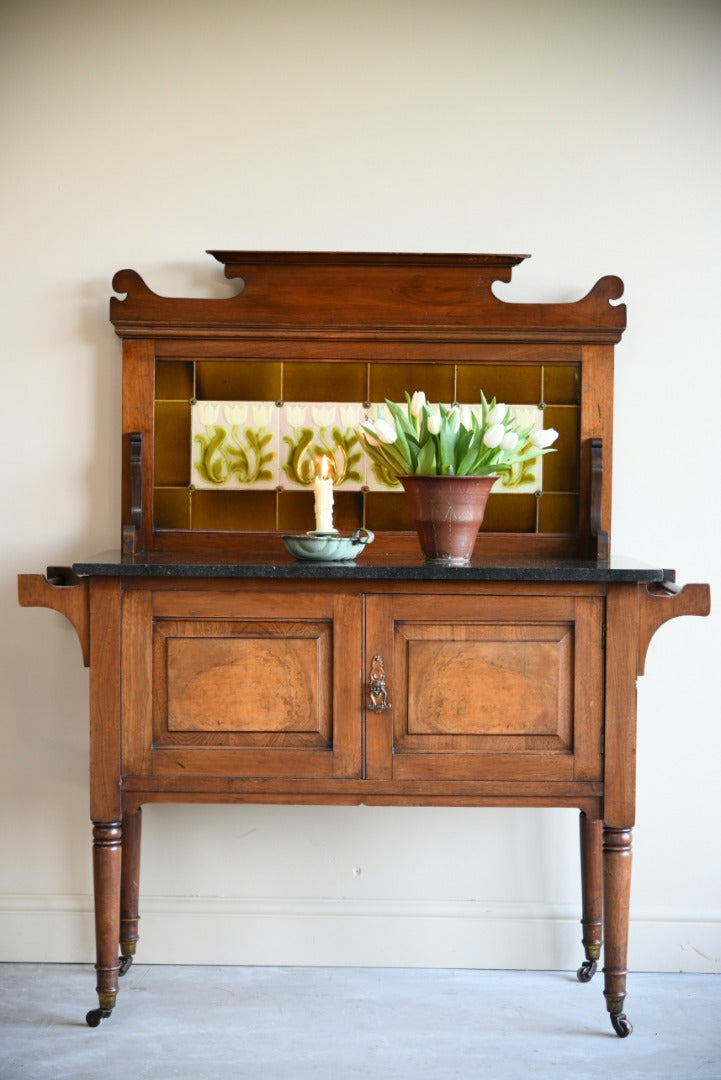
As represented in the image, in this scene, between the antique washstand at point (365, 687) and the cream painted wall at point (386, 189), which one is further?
the cream painted wall at point (386, 189)

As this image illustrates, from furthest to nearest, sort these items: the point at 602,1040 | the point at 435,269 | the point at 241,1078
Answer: the point at 435,269 → the point at 602,1040 → the point at 241,1078

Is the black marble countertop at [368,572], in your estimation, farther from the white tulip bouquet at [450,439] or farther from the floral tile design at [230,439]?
the floral tile design at [230,439]

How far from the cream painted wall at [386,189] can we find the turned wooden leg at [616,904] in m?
0.52

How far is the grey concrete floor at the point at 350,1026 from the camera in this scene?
2447 mm

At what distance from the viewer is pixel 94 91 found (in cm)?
307

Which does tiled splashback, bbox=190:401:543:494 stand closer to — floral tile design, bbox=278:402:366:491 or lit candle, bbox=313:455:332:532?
floral tile design, bbox=278:402:366:491

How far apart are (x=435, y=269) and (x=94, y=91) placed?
105 cm

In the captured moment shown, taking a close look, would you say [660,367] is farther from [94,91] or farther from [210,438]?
[94,91]

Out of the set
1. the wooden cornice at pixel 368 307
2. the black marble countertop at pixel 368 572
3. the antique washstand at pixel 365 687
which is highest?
the wooden cornice at pixel 368 307

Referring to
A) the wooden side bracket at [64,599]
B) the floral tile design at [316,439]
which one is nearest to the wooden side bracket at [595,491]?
the floral tile design at [316,439]

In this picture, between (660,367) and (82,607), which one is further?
(660,367)

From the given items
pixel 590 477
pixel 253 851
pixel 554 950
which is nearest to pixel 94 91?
pixel 590 477

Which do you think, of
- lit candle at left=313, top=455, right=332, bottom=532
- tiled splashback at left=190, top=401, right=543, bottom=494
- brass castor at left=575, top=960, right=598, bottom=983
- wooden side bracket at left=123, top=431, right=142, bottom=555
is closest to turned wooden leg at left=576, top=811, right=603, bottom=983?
brass castor at left=575, top=960, right=598, bottom=983

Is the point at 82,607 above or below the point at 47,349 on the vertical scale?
below
